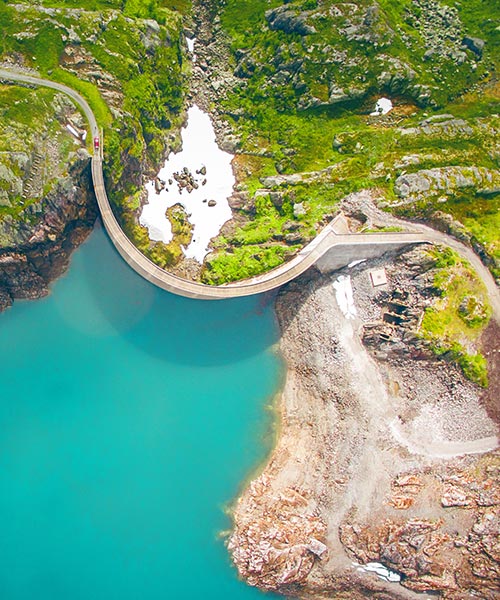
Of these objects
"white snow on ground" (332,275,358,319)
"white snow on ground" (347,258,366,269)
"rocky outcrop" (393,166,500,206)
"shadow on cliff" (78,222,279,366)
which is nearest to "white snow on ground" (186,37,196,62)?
"shadow on cliff" (78,222,279,366)

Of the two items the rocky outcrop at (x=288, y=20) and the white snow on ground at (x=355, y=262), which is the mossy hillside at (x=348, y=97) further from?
the white snow on ground at (x=355, y=262)

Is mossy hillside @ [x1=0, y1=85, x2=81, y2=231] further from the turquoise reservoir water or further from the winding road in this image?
the turquoise reservoir water

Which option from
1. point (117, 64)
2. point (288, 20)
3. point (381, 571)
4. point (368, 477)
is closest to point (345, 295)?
point (368, 477)

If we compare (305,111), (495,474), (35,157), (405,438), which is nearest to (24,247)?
(35,157)

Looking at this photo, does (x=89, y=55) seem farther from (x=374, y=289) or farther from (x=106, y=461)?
(x=106, y=461)

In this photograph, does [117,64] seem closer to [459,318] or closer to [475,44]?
[475,44]

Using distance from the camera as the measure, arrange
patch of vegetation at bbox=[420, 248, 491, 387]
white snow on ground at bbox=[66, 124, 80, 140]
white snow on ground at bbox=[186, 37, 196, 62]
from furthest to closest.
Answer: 1. white snow on ground at bbox=[186, 37, 196, 62]
2. white snow on ground at bbox=[66, 124, 80, 140]
3. patch of vegetation at bbox=[420, 248, 491, 387]
